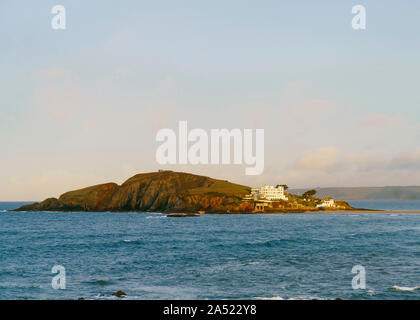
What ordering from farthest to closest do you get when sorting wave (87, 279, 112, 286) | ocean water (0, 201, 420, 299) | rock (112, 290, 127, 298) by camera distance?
wave (87, 279, 112, 286) < ocean water (0, 201, 420, 299) < rock (112, 290, 127, 298)

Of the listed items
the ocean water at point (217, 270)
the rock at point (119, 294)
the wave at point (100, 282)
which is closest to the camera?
the rock at point (119, 294)

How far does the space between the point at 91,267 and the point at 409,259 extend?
143 ft

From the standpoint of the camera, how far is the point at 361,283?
3659 cm

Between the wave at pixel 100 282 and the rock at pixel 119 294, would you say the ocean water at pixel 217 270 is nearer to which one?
the wave at pixel 100 282

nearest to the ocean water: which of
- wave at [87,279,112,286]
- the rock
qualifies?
wave at [87,279,112,286]

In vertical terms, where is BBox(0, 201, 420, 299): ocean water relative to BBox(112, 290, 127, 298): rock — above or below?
below

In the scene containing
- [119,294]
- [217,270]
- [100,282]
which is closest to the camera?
[119,294]

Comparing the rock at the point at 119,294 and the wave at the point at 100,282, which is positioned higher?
the rock at the point at 119,294

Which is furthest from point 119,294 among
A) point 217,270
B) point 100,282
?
point 217,270

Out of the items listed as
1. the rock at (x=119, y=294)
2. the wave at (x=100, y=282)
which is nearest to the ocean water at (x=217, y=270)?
the wave at (x=100, y=282)

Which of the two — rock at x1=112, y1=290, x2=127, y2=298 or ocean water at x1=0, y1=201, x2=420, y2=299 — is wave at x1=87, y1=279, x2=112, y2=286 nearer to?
ocean water at x1=0, y1=201, x2=420, y2=299

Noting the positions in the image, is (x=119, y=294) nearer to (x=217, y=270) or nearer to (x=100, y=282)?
(x=100, y=282)
